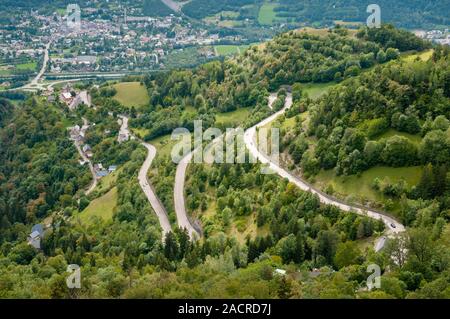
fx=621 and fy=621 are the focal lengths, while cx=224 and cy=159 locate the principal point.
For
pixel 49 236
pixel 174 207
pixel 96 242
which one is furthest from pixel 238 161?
pixel 49 236

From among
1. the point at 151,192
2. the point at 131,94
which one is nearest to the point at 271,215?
the point at 151,192

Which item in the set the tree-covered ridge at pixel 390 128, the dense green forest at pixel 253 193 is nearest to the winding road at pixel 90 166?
the dense green forest at pixel 253 193

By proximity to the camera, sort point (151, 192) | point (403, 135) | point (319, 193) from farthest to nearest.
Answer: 1. point (151, 192)
2. point (403, 135)
3. point (319, 193)

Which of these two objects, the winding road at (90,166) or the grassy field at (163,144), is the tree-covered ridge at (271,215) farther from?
the winding road at (90,166)

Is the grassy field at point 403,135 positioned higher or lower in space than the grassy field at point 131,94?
higher

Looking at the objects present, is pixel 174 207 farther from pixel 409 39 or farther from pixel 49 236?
pixel 409 39

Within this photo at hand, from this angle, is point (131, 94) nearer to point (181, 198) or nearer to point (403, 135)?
point (181, 198)
